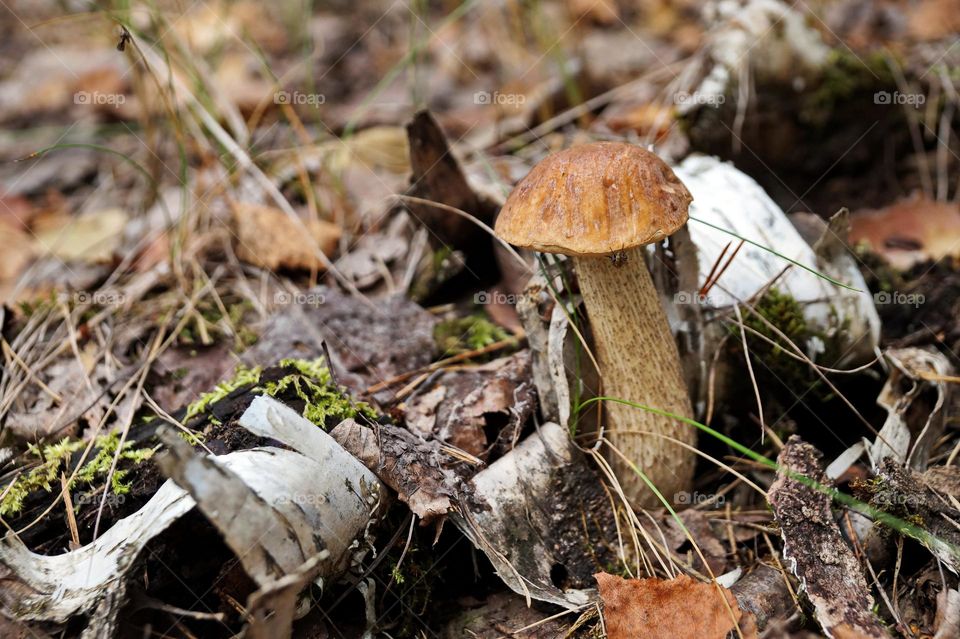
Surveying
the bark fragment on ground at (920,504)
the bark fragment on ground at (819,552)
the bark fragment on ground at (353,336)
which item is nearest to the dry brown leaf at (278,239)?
the bark fragment on ground at (353,336)

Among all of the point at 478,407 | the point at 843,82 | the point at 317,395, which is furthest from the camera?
the point at 843,82

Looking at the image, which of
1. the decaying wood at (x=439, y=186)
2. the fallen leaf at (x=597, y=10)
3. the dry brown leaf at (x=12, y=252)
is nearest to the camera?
the decaying wood at (x=439, y=186)

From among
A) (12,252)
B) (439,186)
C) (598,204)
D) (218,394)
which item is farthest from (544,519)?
(12,252)

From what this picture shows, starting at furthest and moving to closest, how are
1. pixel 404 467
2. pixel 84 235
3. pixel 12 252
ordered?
pixel 12 252 → pixel 84 235 → pixel 404 467

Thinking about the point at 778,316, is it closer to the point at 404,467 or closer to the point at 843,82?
the point at 404,467

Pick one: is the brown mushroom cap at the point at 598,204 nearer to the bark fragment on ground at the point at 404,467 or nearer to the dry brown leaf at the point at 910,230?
the bark fragment on ground at the point at 404,467

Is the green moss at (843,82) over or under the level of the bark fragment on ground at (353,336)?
over

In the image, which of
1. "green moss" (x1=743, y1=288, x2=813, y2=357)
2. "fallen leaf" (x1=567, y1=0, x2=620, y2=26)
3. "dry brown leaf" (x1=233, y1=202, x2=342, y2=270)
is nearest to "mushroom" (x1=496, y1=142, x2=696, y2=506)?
"green moss" (x1=743, y1=288, x2=813, y2=357)

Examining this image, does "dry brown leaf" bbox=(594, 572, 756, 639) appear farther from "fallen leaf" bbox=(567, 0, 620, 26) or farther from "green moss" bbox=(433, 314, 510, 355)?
"fallen leaf" bbox=(567, 0, 620, 26)
